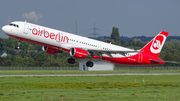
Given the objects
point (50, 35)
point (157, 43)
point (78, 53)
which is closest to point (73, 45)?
point (78, 53)

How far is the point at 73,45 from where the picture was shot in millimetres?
49688

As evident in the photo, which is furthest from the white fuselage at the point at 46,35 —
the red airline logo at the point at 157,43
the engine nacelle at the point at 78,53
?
the red airline logo at the point at 157,43

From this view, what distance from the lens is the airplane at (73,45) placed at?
46688 millimetres

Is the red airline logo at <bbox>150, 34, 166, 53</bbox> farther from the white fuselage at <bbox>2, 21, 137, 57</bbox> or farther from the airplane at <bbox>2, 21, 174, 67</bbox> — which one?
the white fuselage at <bbox>2, 21, 137, 57</bbox>

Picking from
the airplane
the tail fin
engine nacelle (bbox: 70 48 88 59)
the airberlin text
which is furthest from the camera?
the tail fin

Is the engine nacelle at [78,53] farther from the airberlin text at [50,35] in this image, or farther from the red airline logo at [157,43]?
the red airline logo at [157,43]

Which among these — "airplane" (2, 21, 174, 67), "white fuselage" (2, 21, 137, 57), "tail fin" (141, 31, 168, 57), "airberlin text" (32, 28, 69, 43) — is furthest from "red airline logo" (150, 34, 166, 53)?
"airberlin text" (32, 28, 69, 43)

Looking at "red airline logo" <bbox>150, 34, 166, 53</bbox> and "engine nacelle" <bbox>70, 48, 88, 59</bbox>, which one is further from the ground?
"red airline logo" <bbox>150, 34, 166, 53</bbox>

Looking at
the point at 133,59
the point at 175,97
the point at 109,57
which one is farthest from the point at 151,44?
the point at 175,97

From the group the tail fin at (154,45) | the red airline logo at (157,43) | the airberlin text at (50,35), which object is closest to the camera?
the airberlin text at (50,35)

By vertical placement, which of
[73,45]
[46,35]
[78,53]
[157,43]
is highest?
[157,43]

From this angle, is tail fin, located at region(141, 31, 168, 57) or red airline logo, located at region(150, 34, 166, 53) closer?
tail fin, located at region(141, 31, 168, 57)

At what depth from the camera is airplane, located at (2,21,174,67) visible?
4669 cm

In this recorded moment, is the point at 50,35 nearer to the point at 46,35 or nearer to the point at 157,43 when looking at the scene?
the point at 46,35
